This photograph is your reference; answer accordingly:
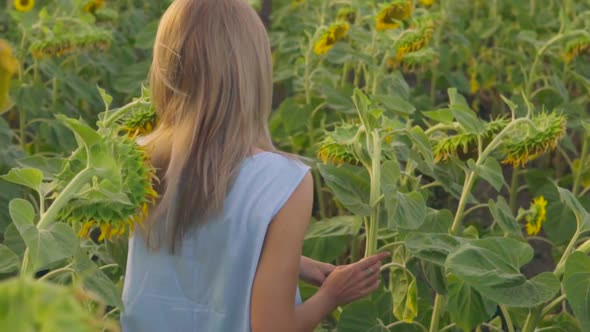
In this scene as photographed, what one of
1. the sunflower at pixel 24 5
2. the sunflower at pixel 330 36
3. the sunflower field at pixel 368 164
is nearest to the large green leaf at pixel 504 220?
the sunflower field at pixel 368 164

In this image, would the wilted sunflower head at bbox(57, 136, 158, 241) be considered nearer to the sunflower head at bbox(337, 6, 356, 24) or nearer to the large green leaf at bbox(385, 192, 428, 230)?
the large green leaf at bbox(385, 192, 428, 230)

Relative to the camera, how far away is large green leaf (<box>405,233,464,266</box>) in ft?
4.62

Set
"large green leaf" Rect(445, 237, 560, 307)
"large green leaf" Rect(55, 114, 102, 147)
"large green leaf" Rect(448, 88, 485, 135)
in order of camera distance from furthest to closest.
Result: "large green leaf" Rect(448, 88, 485, 135)
"large green leaf" Rect(445, 237, 560, 307)
"large green leaf" Rect(55, 114, 102, 147)

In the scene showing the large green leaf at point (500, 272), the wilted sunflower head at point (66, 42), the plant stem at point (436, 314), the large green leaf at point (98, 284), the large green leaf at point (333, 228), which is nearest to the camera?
the large green leaf at point (98, 284)

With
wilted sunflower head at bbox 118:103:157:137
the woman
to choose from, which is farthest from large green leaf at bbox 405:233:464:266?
wilted sunflower head at bbox 118:103:157:137

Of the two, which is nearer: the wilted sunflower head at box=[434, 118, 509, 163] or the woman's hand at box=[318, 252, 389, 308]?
the woman's hand at box=[318, 252, 389, 308]

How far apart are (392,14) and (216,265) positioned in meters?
1.21

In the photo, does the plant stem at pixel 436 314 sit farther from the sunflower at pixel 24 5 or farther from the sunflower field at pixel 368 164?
the sunflower at pixel 24 5

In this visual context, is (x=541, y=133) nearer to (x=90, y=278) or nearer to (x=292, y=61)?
(x=90, y=278)

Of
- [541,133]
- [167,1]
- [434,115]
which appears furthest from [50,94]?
[541,133]

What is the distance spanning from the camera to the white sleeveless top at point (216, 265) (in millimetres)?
1205

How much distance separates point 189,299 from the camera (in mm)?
1278

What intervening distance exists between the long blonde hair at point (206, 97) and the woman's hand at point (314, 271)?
0.22 meters

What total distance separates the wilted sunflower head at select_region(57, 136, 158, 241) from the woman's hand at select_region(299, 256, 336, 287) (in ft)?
1.17
